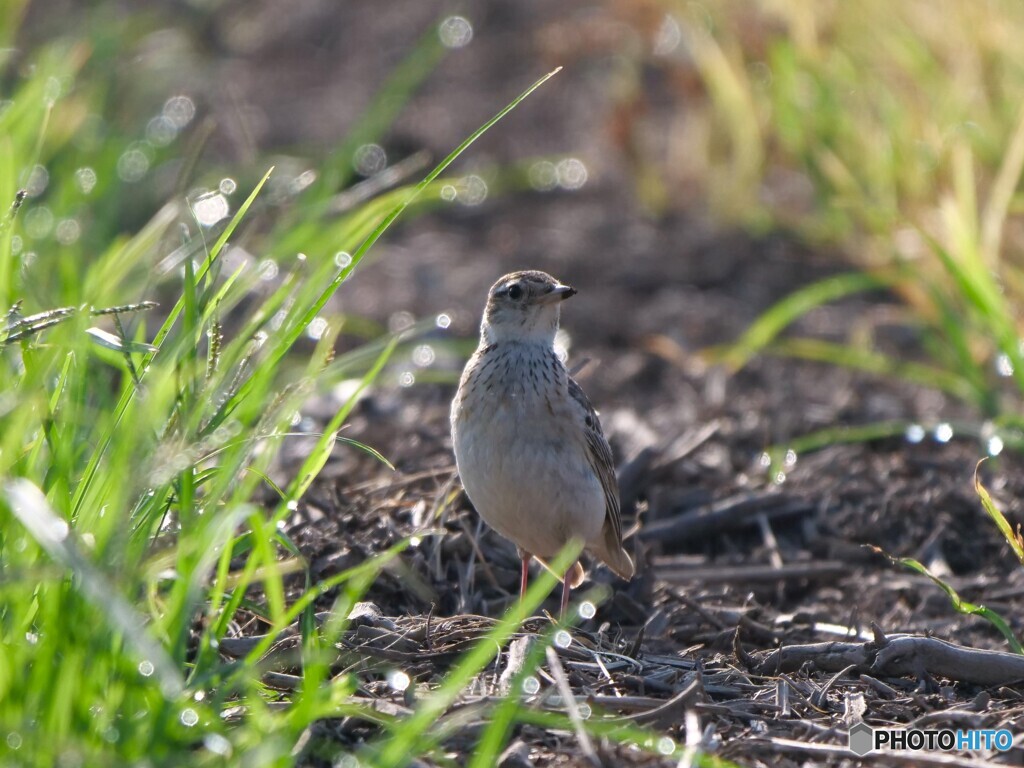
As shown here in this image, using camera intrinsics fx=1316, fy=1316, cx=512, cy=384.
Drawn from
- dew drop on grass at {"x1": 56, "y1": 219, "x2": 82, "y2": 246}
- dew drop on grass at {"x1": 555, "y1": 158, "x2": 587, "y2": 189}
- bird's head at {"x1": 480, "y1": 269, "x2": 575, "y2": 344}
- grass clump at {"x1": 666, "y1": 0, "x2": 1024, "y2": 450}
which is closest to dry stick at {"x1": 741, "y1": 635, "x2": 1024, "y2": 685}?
bird's head at {"x1": 480, "y1": 269, "x2": 575, "y2": 344}

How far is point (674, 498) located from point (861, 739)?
2.64 m

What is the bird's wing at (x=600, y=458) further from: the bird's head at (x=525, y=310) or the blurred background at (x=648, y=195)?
the blurred background at (x=648, y=195)

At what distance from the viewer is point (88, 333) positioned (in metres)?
3.95

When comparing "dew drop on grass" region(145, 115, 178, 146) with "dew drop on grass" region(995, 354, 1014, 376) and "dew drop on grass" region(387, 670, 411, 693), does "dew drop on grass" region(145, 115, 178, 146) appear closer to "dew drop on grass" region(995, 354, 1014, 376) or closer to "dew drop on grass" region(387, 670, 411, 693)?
"dew drop on grass" region(995, 354, 1014, 376)

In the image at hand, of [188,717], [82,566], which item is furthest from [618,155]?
[82,566]

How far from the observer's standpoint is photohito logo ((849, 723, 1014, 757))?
3.74m

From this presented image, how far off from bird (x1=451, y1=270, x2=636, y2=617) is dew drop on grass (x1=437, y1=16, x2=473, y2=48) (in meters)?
→ 7.81

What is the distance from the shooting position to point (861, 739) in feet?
12.3

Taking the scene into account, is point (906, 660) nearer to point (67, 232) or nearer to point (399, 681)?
point (399, 681)

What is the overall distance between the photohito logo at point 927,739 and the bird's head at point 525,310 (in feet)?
7.25

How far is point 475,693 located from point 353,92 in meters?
10.4

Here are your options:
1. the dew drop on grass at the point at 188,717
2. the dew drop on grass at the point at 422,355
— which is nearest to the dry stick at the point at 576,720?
the dew drop on grass at the point at 188,717

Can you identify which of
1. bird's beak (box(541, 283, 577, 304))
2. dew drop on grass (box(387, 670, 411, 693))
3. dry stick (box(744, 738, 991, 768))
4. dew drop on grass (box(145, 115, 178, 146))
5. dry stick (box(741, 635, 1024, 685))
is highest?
bird's beak (box(541, 283, 577, 304))

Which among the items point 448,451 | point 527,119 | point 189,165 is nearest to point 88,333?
point 189,165
